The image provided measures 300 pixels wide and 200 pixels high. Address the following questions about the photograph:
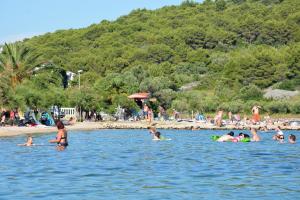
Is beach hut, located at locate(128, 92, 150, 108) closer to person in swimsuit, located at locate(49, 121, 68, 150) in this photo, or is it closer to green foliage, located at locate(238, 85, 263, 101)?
green foliage, located at locate(238, 85, 263, 101)

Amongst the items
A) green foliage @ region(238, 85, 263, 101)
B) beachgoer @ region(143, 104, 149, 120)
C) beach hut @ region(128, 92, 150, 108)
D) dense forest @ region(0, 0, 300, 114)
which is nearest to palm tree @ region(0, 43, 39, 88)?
dense forest @ region(0, 0, 300, 114)

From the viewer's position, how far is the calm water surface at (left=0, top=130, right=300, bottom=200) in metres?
14.2

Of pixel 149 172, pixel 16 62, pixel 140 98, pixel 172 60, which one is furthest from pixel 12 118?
pixel 172 60

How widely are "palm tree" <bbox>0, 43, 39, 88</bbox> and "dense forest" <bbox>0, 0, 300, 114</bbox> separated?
0.06m

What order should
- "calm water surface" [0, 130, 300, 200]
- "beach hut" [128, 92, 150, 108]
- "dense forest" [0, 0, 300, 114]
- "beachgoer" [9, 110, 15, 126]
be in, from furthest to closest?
"beach hut" [128, 92, 150, 108] < "dense forest" [0, 0, 300, 114] < "beachgoer" [9, 110, 15, 126] < "calm water surface" [0, 130, 300, 200]

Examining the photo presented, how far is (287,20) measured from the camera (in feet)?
342

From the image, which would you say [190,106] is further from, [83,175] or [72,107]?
[83,175]

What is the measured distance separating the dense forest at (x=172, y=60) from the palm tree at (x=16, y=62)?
0.21ft

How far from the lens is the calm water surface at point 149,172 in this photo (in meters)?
14.2

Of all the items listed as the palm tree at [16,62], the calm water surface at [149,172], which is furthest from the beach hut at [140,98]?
the calm water surface at [149,172]

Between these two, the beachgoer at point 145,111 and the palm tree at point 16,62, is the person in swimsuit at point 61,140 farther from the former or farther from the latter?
the beachgoer at point 145,111

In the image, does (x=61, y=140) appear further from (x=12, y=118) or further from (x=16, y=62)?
(x=16, y=62)

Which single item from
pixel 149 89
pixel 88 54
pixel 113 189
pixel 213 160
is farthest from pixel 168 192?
pixel 88 54

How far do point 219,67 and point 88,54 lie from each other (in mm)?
19428
